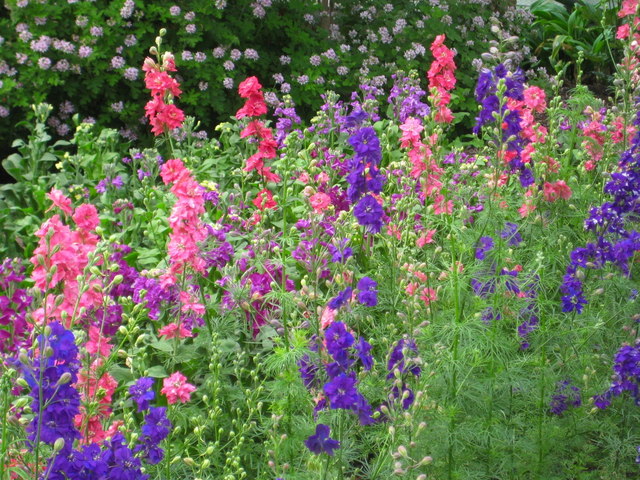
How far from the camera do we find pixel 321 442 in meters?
2.30

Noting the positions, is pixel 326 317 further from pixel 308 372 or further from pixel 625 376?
pixel 625 376

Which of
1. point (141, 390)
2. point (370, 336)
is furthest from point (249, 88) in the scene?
point (141, 390)

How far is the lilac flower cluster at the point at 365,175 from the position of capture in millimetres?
3113

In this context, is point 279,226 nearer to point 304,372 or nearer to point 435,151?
point 435,151

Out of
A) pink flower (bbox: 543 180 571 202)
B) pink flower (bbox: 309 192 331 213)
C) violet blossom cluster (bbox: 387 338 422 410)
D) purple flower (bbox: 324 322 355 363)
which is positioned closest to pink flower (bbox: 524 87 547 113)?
pink flower (bbox: 543 180 571 202)

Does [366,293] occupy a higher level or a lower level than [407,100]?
lower

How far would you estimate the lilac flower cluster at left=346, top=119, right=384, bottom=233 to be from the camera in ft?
10.2

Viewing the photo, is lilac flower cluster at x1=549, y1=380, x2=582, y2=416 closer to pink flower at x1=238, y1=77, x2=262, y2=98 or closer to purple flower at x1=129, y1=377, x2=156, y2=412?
purple flower at x1=129, y1=377, x2=156, y2=412

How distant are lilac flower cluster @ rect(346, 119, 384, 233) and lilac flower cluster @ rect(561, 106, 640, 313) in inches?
31.3

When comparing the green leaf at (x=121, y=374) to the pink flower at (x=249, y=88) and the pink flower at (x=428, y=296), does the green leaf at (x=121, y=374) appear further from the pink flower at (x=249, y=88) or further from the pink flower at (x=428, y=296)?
the pink flower at (x=249, y=88)

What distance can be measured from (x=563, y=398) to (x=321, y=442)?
1.34 m

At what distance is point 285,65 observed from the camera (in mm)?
7461

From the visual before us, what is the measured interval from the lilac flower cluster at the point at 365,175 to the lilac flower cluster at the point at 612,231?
794mm

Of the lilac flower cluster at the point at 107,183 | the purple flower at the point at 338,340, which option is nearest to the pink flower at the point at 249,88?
the lilac flower cluster at the point at 107,183
